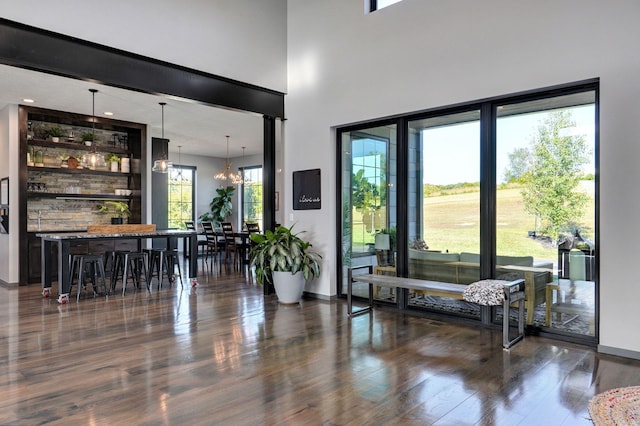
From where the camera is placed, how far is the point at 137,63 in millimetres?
4871

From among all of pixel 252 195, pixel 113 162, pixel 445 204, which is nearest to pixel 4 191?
pixel 113 162

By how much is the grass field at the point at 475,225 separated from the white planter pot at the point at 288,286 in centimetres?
182

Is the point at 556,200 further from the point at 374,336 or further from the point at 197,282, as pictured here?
the point at 197,282

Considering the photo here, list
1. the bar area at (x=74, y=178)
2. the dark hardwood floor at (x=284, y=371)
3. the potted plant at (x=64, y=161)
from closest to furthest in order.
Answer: the dark hardwood floor at (x=284, y=371), the bar area at (x=74, y=178), the potted plant at (x=64, y=161)

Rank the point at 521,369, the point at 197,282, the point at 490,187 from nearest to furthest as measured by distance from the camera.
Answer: the point at 521,369 → the point at 490,187 → the point at 197,282

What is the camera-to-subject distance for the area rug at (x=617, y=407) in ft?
8.16

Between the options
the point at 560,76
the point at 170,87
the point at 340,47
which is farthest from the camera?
the point at 340,47

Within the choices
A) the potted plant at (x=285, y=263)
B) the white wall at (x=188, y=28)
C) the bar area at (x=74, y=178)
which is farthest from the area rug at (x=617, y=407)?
the bar area at (x=74, y=178)

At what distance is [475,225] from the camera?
15.6 feet

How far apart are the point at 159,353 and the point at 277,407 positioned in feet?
5.06

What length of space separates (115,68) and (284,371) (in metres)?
3.73

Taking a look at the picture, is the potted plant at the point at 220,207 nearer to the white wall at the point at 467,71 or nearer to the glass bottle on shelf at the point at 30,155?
the glass bottle on shelf at the point at 30,155

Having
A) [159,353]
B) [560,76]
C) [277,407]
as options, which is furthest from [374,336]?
[560,76]

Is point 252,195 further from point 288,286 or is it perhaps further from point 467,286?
point 467,286
